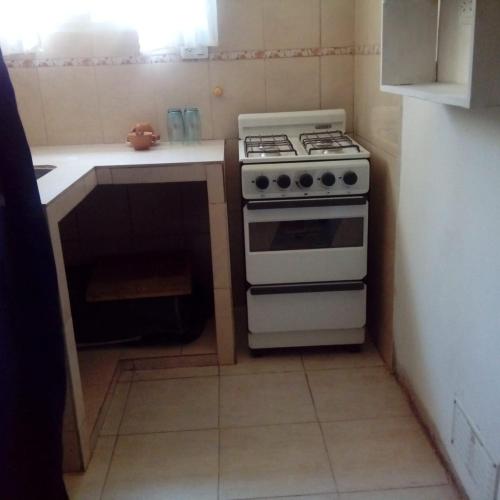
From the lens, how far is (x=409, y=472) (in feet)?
5.37

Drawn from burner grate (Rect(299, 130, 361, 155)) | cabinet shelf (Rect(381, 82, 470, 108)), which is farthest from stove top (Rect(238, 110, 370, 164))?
cabinet shelf (Rect(381, 82, 470, 108))

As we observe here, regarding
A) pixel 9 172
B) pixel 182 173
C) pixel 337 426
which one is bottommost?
pixel 337 426

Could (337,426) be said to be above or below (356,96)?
below

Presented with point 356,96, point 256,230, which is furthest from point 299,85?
point 256,230

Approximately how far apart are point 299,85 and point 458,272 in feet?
4.63

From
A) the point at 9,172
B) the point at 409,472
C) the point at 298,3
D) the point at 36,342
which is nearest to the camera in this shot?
the point at 9,172

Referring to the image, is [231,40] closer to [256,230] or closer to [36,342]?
[256,230]

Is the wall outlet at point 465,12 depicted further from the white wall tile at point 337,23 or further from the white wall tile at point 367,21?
the white wall tile at point 337,23

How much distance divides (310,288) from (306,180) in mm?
444

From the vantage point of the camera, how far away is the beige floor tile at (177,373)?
2.25 meters

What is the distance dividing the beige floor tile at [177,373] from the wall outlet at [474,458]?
1.03 meters

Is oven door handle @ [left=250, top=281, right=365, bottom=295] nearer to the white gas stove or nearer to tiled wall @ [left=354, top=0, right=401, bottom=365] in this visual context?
the white gas stove

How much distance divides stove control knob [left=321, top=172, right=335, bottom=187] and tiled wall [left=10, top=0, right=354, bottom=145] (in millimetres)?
666

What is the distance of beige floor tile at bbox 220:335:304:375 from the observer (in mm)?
2262
